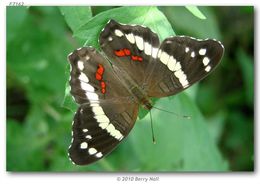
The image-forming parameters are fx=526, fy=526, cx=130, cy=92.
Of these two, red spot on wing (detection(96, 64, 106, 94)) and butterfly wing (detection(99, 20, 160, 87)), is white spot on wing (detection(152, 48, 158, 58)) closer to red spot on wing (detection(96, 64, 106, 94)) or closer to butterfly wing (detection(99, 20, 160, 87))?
butterfly wing (detection(99, 20, 160, 87))

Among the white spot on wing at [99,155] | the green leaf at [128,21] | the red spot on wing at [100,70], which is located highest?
the green leaf at [128,21]

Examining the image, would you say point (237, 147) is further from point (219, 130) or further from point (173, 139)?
point (173, 139)

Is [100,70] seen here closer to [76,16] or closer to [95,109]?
[95,109]

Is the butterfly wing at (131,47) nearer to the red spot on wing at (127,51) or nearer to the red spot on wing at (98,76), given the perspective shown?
the red spot on wing at (127,51)

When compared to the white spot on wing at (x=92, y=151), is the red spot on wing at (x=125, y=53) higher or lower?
higher

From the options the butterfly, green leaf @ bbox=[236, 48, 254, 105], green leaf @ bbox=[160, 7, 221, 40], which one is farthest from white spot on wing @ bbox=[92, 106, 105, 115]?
green leaf @ bbox=[236, 48, 254, 105]

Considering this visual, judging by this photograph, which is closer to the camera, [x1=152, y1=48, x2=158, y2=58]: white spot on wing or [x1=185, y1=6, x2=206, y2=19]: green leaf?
[x1=185, y1=6, x2=206, y2=19]: green leaf

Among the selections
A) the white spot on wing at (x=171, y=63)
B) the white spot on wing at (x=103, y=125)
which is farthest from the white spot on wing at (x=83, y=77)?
the white spot on wing at (x=171, y=63)
